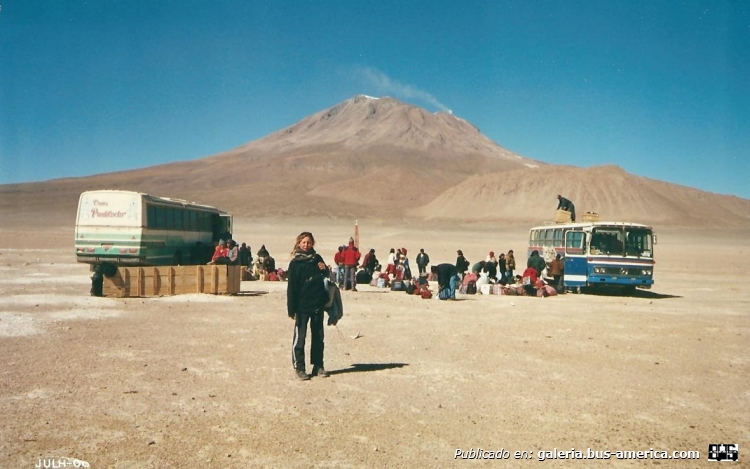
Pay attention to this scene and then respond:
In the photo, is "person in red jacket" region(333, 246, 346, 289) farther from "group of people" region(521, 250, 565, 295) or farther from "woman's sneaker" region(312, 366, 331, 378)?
"woman's sneaker" region(312, 366, 331, 378)

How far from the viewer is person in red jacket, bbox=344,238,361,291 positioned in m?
20.2

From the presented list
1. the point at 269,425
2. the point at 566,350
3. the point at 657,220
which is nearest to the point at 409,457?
the point at 269,425

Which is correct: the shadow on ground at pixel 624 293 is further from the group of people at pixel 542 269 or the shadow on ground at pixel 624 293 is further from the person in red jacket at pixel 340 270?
the person in red jacket at pixel 340 270

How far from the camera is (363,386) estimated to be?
26.4 ft

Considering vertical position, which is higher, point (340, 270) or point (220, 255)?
point (220, 255)

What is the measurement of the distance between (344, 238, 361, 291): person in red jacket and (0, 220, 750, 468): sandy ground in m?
4.71

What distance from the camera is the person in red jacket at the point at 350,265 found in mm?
20250

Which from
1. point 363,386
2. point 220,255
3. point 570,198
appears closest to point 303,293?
point 363,386

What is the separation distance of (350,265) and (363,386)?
1238 cm

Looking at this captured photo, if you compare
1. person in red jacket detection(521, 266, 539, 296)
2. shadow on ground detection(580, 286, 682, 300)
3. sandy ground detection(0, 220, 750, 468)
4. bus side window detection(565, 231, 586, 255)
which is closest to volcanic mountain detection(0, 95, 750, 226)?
shadow on ground detection(580, 286, 682, 300)

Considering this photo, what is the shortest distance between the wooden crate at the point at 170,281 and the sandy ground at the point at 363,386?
1.11 metres

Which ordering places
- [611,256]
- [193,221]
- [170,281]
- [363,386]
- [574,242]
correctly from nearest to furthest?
[363,386], [170,281], [611,256], [574,242], [193,221]

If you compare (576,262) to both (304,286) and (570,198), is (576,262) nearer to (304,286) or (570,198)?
(304,286)

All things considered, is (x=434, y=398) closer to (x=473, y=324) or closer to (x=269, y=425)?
Result: (x=269, y=425)
